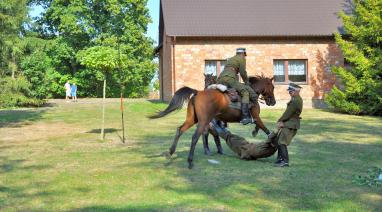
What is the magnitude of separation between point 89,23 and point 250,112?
119ft

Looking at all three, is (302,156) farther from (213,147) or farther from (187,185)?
(187,185)

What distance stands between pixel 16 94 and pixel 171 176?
25236mm

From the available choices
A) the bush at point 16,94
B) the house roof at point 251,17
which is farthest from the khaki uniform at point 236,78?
the bush at point 16,94

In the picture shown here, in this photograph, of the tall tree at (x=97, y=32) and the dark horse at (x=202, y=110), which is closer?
the dark horse at (x=202, y=110)

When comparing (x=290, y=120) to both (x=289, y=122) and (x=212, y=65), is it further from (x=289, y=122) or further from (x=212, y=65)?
(x=212, y=65)

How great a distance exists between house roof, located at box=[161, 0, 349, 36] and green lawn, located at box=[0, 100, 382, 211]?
45.3ft

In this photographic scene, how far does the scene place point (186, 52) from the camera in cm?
2861

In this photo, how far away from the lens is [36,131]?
57.4 feet

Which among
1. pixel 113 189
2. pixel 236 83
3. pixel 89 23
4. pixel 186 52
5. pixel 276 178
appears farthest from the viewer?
pixel 89 23

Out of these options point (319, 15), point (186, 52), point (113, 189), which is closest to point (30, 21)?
point (186, 52)

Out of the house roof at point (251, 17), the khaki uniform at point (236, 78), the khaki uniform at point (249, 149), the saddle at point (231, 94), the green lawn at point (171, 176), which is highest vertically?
the house roof at point (251, 17)

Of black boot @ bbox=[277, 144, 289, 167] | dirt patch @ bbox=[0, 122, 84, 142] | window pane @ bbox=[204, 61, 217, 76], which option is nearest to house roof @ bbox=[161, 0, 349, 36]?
window pane @ bbox=[204, 61, 217, 76]

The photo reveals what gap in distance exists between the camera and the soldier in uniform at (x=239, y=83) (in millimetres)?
10844

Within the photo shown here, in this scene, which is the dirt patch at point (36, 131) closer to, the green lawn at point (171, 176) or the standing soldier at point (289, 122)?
the green lawn at point (171, 176)
